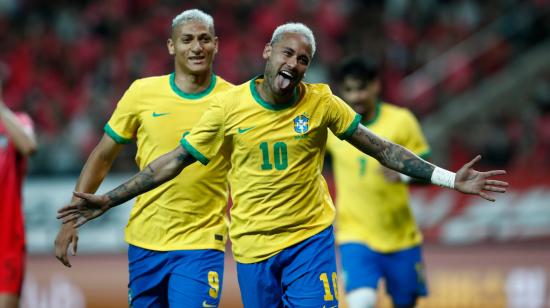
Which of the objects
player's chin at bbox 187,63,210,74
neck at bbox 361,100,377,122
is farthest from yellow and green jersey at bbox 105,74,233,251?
neck at bbox 361,100,377,122

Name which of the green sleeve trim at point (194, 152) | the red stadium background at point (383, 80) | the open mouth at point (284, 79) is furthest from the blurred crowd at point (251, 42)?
the open mouth at point (284, 79)

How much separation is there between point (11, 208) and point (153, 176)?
2013mm

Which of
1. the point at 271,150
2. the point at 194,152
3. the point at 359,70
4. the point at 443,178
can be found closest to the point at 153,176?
the point at 194,152

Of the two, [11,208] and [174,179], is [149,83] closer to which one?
[174,179]

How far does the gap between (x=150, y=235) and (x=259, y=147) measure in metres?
1.12

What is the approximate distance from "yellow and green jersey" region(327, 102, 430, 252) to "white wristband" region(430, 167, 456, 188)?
92.3 inches

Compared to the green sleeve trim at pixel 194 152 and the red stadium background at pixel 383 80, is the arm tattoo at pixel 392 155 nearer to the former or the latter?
the green sleeve trim at pixel 194 152

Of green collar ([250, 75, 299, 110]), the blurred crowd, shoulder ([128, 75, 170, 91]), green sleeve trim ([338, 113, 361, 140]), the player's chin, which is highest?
the blurred crowd

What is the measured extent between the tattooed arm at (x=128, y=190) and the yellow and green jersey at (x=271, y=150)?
4.2 inches

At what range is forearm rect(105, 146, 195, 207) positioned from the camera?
579 cm

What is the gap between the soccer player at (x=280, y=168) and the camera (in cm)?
580

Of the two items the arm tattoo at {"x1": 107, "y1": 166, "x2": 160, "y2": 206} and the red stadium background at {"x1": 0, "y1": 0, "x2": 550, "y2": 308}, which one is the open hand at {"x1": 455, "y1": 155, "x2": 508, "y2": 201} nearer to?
the arm tattoo at {"x1": 107, "y1": 166, "x2": 160, "y2": 206}

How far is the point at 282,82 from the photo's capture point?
18.8 feet

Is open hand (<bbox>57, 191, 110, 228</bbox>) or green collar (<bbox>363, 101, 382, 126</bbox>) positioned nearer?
open hand (<bbox>57, 191, 110, 228</bbox>)
